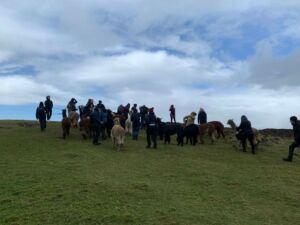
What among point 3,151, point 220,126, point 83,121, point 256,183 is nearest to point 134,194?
point 256,183

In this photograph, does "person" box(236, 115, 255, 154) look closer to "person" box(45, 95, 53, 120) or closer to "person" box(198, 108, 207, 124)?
"person" box(198, 108, 207, 124)

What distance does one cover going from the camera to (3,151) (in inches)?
987

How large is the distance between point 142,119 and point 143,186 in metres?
17.1

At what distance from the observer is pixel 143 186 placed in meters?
16.6

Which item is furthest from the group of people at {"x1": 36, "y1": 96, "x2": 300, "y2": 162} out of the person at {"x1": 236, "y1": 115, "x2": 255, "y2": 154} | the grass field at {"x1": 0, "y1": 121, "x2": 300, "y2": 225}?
the grass field at {"x1": 0, "y1": 121, "x2": 300, "y2": 225}

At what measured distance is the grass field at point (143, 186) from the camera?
44.8 ft

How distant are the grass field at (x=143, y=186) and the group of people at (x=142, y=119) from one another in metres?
0.89

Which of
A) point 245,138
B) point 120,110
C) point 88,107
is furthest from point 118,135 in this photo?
point 120,110

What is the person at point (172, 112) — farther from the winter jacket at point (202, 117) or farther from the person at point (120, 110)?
the person at point (120, 110)

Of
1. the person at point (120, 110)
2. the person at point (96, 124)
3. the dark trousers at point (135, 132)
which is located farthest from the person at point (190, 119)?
the person at point (120, 110)

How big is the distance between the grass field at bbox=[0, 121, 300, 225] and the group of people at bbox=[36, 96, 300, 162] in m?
0.89

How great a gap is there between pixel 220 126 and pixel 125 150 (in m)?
8.27

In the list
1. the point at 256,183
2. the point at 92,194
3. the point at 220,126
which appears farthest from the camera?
the point at 220,126

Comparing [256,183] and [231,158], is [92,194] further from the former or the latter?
[231,158]
